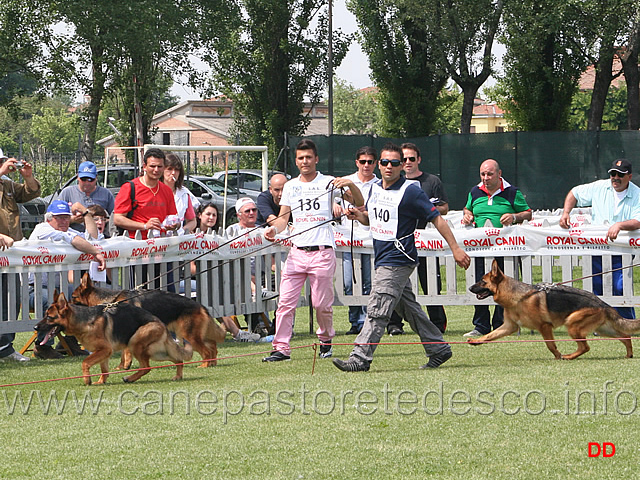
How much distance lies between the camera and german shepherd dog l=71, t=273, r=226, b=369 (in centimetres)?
860

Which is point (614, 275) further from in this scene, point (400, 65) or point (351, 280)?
Answer: point (400, 65)

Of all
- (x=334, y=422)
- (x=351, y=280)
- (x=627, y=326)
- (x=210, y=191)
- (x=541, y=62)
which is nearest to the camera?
(x=334, y=422)

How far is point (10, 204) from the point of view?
10000mm

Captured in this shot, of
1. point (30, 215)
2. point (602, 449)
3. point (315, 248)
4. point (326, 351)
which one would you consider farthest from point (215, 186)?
point (602, 449)

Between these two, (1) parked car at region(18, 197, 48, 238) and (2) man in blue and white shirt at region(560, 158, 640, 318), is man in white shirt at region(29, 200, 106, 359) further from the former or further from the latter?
(1) parked car at region(18, 197, 48, 238)

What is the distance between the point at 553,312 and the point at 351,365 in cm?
200

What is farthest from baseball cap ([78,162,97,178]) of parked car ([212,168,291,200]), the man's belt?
parked car ([212,168,291,200])

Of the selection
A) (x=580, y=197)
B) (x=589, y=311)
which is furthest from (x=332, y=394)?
(x=580, y=197)

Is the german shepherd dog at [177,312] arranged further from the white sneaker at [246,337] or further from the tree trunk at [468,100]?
the tree trunk at [468,100]

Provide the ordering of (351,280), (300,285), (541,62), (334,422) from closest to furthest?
(334,422) < (300,285) < (351,280) < (541,62)

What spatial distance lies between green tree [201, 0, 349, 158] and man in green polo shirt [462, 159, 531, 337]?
31202mm

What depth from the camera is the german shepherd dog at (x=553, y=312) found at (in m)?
8.54

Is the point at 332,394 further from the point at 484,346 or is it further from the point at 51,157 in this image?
the point at 51,157

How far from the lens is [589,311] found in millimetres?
8547
